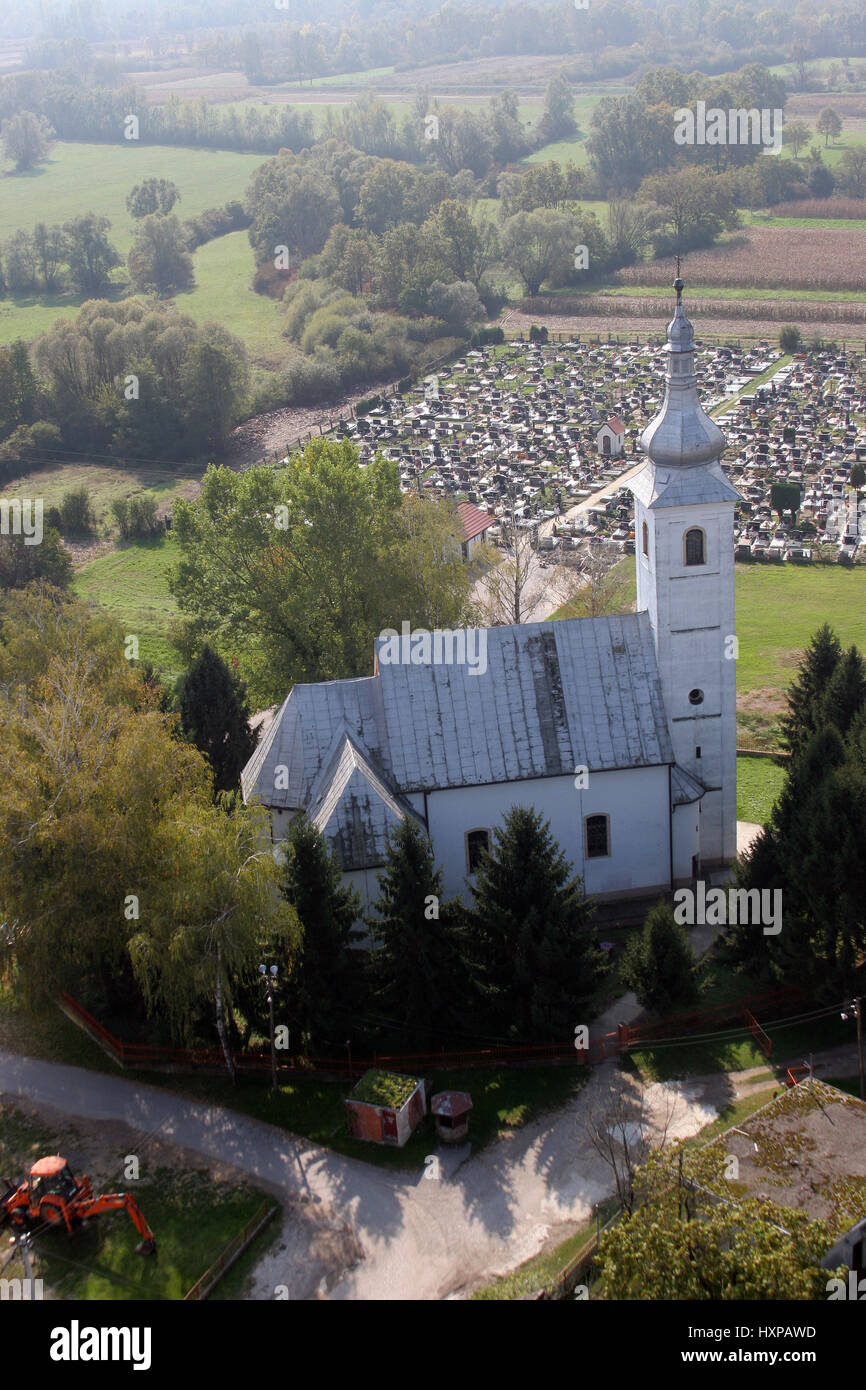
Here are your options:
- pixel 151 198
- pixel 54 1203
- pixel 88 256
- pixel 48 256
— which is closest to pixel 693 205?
pixel 151 198

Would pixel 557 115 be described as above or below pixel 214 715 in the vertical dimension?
above

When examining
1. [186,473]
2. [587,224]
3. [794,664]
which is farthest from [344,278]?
[794,664]

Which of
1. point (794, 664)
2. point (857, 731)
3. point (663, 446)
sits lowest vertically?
point (794, 664)

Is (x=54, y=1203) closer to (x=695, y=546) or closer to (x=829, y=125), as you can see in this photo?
(x=695, y=546)

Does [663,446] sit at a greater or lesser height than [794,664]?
greater
